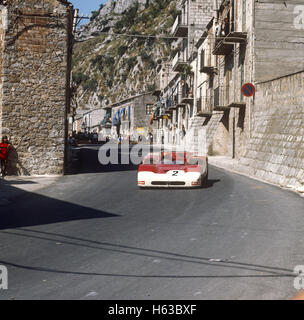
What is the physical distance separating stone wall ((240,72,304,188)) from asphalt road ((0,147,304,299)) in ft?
7.89

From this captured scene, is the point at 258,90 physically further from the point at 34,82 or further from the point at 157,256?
the point at 157,256

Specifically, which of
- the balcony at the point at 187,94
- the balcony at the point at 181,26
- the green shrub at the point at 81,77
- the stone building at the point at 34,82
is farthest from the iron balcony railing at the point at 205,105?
the green shrub at the point at 81,77

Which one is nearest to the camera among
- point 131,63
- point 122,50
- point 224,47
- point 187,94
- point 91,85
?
Answer: point 224,47

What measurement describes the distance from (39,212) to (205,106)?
2713 centimetres

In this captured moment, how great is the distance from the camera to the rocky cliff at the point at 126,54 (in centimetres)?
11131

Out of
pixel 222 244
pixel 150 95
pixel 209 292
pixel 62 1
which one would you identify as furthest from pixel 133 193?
pixel 150 95

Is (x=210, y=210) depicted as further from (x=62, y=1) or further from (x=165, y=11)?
(x=165, y=11)

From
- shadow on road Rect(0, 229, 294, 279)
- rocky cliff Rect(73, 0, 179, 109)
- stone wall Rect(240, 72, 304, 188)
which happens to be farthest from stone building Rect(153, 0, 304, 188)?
rocky cliff Rect(73, 0, 179, 109)

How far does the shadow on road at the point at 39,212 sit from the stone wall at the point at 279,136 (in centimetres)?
650

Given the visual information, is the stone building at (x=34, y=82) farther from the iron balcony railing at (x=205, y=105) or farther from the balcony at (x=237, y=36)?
the iron balcony railing at (x=205, y=105)

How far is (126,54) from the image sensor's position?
127312 mm

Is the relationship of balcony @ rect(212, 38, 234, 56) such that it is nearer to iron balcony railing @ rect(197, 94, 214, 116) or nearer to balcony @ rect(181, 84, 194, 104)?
iron balcony railing @ rect(197, 94, 214, 116)

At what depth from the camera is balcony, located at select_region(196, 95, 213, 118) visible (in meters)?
33.2

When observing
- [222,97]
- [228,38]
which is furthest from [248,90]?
[222,97]
